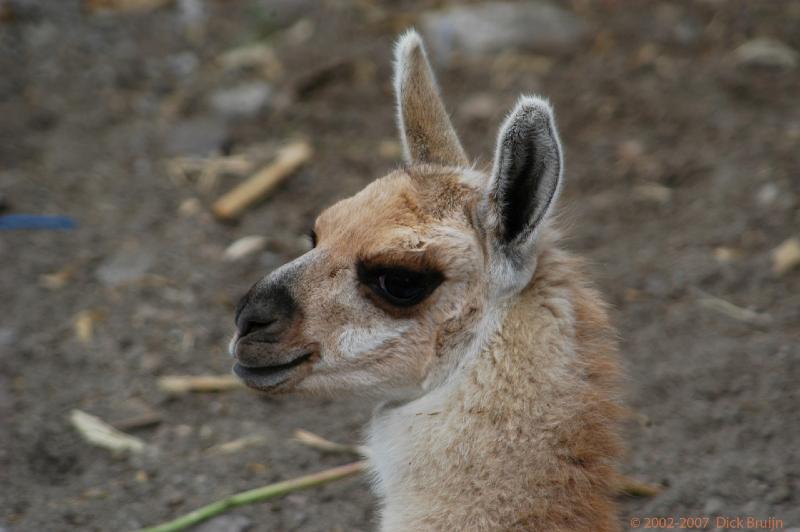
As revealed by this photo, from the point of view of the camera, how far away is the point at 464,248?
3.74m

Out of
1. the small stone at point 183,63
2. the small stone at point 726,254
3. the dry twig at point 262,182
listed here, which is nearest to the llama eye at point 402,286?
the small stone at point 726,254

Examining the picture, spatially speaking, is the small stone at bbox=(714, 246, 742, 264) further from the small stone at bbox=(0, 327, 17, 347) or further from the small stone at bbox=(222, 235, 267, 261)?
the small stone at bbox=(0, 327, 17, 347)

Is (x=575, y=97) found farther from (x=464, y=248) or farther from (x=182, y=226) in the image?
(x=464, y=248)

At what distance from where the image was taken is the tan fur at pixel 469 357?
3.60 meters

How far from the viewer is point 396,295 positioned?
3.71 metres

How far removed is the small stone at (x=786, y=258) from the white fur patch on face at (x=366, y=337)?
3.66m

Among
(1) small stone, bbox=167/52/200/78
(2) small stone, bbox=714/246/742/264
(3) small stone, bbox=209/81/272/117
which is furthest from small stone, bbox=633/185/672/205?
(1) small stone, bbox=167/52/200/78

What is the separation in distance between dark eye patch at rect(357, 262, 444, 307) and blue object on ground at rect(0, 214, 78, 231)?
14.2ft

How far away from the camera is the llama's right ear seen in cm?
444

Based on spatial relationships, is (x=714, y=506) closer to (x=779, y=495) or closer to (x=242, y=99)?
(x=779, y=495)

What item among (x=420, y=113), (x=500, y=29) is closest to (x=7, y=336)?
(x=420, y=113)

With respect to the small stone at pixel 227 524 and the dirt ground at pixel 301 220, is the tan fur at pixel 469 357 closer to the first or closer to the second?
the dirt ground at pixel 301 220

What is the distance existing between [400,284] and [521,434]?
26.7 inches

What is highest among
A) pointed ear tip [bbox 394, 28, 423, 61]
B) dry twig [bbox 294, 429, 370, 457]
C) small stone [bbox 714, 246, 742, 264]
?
pointed ear tip [bbox 394, 28, 423, 61]
